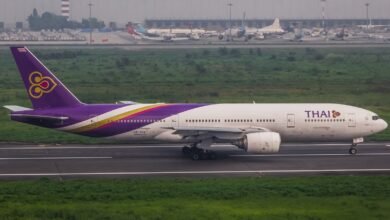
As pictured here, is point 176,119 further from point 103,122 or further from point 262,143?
point 262,143

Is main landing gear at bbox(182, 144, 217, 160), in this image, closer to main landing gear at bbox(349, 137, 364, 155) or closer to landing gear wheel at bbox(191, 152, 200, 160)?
landing gear wheel at bbox(191, 152, 200, 160)

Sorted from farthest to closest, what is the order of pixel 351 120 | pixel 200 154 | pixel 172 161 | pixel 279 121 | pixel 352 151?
pixel 352 151
pixel 351 120
pixel 279 121
pixel 200 154
pixel 172 161

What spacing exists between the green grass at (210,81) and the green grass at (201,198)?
Answer: 631 inches

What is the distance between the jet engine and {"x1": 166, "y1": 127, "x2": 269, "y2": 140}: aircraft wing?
0.99 meters

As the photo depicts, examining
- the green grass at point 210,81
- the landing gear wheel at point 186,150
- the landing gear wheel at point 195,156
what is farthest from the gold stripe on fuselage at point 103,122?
the green grass at point 210,81

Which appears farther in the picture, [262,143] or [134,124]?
[134,124]

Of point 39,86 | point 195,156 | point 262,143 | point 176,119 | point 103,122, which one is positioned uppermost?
point 39,86

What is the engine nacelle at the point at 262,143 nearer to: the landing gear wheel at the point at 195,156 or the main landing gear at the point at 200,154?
the main landing gear at the point at 200,154

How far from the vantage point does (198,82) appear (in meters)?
87.6

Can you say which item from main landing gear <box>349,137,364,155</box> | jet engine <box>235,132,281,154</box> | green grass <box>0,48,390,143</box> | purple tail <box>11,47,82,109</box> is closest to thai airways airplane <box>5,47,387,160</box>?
purple tail <box>11,47,82,109</box>

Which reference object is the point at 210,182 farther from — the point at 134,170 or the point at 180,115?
the point at 180,115

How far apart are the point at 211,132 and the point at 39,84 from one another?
1038 cm

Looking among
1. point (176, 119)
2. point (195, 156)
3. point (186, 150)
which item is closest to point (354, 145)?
point (195, 156)

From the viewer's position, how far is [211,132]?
44500 millimetres
